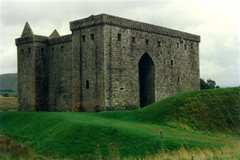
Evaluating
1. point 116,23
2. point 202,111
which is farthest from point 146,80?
point 202,111

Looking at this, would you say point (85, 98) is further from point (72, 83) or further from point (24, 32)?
point (24, 32)

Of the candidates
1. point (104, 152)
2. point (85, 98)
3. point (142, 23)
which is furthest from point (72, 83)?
point (104, 152)

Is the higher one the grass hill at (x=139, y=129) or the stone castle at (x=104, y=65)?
the stone castle at (x=104, y=65)

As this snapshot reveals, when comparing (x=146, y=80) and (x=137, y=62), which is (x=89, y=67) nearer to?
(x=137, y=62)

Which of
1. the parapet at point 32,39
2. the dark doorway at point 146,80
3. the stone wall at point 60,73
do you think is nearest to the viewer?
the stone wall at point 60,73

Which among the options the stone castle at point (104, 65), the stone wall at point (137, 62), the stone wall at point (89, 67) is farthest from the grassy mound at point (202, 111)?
the stone castle at point (104, 65)

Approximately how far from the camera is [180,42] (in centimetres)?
4934

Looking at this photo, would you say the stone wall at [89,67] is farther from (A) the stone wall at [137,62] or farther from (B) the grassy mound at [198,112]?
(B) the grassy mound at [198,112]

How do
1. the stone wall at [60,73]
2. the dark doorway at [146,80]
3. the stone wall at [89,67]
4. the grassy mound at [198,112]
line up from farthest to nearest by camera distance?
the dark doorway at [146,80] < the stone wall at [60,73] < the stone wall at [89,67] < the grassy mound at [198,112]

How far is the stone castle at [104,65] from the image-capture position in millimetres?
38312

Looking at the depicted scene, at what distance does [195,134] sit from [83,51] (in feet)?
53.3

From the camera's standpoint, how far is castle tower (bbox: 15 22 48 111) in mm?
46500

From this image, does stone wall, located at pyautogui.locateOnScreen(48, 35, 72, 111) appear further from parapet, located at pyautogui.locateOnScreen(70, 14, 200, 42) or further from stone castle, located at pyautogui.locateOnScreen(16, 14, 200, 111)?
parapet, located at pyautogui.locateOnScreen(70, 14, 200, 42)

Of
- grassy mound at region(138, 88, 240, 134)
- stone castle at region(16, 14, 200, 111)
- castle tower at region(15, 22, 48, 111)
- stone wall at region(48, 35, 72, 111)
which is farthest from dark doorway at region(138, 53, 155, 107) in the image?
castle tower at region(15, 22, 48, 111)
